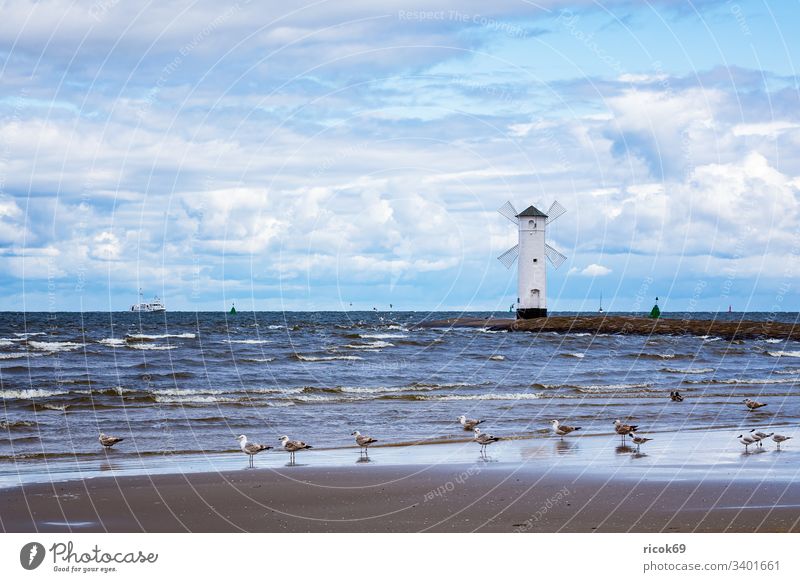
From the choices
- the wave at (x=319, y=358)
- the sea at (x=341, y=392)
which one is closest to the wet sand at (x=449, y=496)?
the sea at (x=341, y=392)

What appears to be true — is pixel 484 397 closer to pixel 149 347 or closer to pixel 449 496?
pixel 449 496

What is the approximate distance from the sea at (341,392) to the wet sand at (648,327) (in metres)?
16.6

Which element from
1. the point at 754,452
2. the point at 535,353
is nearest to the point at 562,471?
the point at 754,452

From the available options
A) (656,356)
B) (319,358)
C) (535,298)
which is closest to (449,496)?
(319,358)

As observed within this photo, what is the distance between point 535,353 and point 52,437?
36.4 metres

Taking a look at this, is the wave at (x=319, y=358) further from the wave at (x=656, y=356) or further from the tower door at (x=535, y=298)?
the tower door at (x=535, y=298)

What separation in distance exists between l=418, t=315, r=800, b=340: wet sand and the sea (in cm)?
1661

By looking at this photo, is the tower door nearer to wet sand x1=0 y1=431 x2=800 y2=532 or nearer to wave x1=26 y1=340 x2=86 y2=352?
wave x1=26 y1=340 x2=86 y2=352

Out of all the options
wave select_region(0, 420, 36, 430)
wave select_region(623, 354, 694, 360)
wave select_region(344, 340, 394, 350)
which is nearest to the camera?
wave select_region(0, 420, 36, 430)

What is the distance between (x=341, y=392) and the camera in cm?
3281
